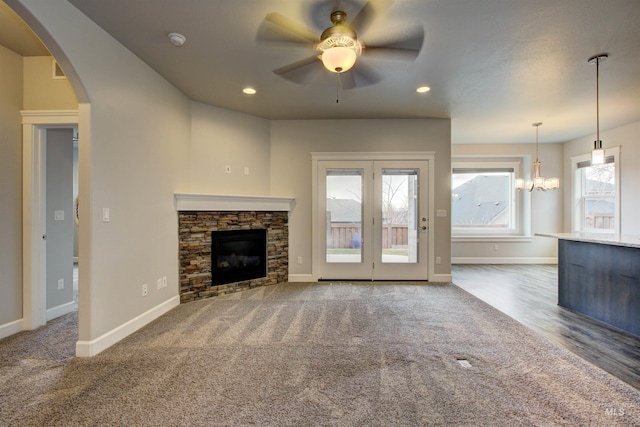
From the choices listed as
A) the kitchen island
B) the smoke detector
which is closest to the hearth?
the smoke detector

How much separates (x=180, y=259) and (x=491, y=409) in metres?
3.38

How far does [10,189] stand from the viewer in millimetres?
2662

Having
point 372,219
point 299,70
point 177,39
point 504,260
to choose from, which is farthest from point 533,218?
point 177,39

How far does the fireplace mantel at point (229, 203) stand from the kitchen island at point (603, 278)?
12.1 feet

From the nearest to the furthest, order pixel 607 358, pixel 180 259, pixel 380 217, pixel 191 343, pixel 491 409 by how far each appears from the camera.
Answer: pixel 491 409 < pixel 607 358 < pixel 191 343 < pixel 180 259 < pixel 380 217

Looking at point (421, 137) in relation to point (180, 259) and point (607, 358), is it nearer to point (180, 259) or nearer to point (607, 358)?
point (607, 358)

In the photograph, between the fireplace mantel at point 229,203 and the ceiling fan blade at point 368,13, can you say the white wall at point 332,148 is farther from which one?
the ceiling fan blade at point 368,13

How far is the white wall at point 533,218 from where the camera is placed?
6.30 m

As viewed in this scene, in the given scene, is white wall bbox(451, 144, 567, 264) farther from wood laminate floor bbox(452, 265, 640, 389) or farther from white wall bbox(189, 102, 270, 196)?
white wall bbox(189, 102, 270, 196)

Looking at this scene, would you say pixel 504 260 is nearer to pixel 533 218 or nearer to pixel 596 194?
pixel 533 218

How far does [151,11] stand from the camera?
214 centimetres

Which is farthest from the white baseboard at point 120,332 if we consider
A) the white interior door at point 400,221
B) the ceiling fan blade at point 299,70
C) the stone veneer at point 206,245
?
the white interior door at point 400,221

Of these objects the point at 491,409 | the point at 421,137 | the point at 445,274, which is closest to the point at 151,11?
the point at 491,409

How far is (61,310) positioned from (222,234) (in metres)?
1.87
